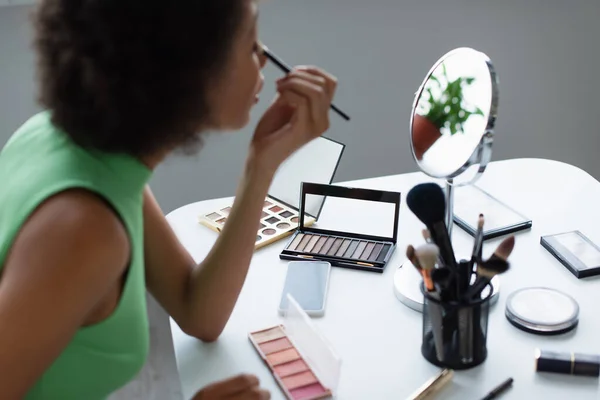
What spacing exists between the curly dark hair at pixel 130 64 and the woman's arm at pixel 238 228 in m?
0.18

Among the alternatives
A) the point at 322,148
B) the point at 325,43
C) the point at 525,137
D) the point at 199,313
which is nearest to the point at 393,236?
the point at 322,148

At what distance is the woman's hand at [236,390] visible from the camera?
2.31 feet

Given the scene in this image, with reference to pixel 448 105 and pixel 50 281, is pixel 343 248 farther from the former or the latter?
pixel 50 281

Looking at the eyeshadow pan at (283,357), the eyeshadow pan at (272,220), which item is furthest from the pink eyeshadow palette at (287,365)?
the eyeshadow pan at (272,220)

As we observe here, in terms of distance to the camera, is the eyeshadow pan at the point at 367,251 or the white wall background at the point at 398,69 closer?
the eyeshadow pan at the point at 367,251

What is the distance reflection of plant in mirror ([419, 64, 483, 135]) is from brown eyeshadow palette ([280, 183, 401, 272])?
153 mm

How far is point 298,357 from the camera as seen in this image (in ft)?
2.51

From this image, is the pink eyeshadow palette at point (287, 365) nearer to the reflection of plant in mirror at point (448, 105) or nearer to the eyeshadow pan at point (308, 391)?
the eyeshadow pan at point (308, 391)

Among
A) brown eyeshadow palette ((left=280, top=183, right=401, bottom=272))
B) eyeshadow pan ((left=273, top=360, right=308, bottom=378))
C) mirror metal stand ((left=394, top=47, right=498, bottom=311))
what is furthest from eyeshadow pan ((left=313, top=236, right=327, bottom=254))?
eyeshadow pan ((left=273, top=360, right=308, bottom=378))

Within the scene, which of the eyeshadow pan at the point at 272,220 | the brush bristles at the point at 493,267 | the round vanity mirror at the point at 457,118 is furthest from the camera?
the eyeshadow pan at the point at 272,220

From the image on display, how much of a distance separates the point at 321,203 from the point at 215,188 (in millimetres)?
766

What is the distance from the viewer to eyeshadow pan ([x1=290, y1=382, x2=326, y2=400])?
71 cm

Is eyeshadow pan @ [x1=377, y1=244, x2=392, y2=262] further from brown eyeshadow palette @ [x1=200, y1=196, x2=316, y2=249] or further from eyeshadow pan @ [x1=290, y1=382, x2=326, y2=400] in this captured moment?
eyeshadow pan @ [x1=290, y1=382, x2=326, y2=400]

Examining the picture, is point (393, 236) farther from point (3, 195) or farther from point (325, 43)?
point (325, 43)
